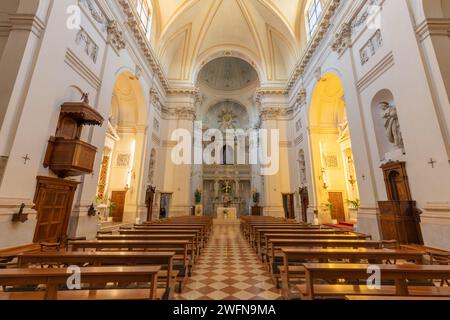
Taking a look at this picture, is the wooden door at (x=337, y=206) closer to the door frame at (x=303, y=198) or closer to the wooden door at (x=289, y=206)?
the door frame at (x=303, y=198)

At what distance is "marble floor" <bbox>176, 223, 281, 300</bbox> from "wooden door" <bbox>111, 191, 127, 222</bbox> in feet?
22.2

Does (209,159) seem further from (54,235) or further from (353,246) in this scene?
(353,246)

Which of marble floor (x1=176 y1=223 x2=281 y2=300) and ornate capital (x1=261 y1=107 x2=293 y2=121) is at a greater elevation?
ornate capital (x1=261 y1=107 x2=293 y2=121)

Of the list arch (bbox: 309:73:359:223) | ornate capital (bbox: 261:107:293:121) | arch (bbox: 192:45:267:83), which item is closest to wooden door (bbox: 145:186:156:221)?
arch (bbox: 309:73:359:223)

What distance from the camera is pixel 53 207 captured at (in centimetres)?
518

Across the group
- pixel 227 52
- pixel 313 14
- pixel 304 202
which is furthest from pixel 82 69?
pixel 227 52

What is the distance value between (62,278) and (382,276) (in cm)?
250

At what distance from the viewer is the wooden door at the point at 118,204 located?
33.7 feet

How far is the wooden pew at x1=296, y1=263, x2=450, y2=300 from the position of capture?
1738 millimetres

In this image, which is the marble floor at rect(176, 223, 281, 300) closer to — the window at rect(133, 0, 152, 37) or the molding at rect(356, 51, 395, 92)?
the molding at rect(356, 51, 395, 92)

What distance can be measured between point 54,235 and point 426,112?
9.25m

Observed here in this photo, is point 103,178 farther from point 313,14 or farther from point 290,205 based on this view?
point 313,14

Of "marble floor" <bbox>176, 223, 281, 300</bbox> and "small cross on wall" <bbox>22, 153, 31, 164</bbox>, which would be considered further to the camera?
"small cross on wall" <bbox>22, 153, 31, 164</bbox>
